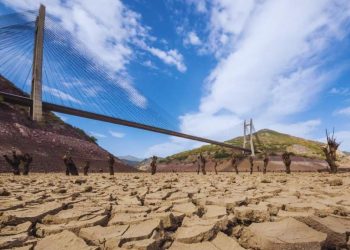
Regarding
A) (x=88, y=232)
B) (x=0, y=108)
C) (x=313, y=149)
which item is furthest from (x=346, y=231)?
(x=313, y=149)

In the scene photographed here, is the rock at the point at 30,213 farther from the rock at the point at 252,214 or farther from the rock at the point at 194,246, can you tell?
the rock at the point at 252,214

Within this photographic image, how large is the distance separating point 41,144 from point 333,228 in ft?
61.7

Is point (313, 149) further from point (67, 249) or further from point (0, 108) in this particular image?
point (67, 249)

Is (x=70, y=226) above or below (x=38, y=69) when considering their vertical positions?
below

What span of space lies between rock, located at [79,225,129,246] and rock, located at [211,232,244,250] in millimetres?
668

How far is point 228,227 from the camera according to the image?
245cm

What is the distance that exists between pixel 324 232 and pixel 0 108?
2236cm

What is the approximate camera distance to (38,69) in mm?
19281

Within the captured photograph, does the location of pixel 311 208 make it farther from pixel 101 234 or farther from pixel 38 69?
A: pixel 38 69

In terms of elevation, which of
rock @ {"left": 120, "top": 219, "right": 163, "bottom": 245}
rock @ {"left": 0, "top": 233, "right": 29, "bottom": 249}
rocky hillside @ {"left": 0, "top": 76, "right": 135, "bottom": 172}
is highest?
rocky hillside @ {"left": 0, "top": 76, "right": 135, "bottom": 172}

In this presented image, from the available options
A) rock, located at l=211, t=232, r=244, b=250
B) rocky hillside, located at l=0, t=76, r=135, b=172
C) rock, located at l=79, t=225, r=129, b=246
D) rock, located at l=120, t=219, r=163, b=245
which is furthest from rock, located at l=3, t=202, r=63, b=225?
rocky hillside, located at l=0, t=76, r=135, b=172

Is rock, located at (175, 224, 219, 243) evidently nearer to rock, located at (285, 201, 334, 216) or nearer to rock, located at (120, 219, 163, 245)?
rock, located at (120, 219, 163, 245)

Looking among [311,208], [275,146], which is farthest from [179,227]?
[275,146]

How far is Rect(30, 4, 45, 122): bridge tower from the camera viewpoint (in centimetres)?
1828
